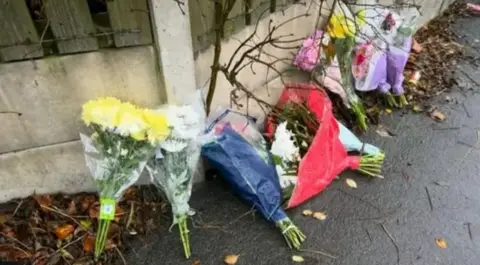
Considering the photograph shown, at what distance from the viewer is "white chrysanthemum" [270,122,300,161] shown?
2721 mm

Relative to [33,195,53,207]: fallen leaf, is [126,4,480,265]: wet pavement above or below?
below

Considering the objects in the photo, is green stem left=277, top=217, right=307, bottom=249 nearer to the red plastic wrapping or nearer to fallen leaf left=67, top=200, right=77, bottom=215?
the red plastic wrapping

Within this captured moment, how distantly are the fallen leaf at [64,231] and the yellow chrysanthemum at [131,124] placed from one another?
2.48 ft

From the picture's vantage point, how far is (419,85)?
13.1ft

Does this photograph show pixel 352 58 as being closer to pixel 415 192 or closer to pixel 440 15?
pixel 415 192

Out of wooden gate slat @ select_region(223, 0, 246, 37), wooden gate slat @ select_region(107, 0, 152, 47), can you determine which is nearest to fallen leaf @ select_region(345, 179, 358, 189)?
wooden gate slat @ select_region(223, 0, 246, 37)

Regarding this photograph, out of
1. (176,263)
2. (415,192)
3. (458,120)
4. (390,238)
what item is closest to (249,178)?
(176,263)

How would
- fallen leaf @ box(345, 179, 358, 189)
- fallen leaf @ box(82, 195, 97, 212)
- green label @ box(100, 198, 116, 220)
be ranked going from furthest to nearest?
fallen leaf @ box(345, 179, 358, 189) → fallen leaf @ box(82, 195, 97, 212) → green label @ box(100, 198, 116, 220)

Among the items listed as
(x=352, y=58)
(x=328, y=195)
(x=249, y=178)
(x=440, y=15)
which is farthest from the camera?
(x=440, y=15)

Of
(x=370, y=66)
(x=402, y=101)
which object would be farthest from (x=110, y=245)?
(x=402, y=101)

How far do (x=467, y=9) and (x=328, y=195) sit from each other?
4394mm

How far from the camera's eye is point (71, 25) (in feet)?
7.06

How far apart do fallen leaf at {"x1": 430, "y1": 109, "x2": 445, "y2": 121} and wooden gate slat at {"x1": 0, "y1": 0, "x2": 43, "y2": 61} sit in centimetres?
315

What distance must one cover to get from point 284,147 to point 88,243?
4.44ft
